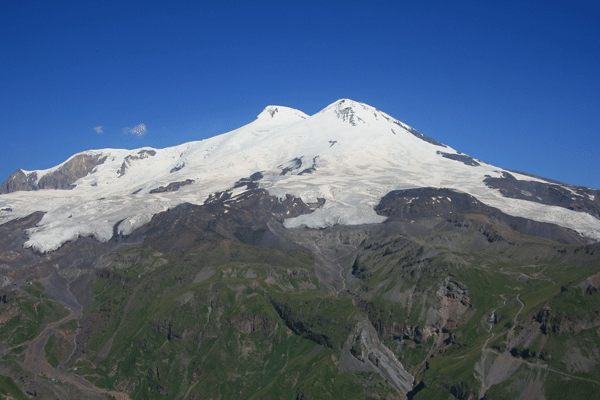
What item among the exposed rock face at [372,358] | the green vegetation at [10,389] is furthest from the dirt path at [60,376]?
the exposed rock face at [372,358]

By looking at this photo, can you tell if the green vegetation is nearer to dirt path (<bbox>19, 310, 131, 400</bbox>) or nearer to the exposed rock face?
dirt path (<bbox>19, 310, 131, 400</bbox>)

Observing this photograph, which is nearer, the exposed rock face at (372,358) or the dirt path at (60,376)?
the exposed rock face at (372,358)

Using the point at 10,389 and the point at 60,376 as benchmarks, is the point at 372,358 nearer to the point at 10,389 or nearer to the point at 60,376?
the point at 60,376

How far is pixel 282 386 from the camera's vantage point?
566 ft

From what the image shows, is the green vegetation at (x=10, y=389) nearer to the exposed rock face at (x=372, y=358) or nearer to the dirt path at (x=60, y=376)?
the dirt path at (x=60, y=376)

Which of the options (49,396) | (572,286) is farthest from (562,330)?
(49,396)

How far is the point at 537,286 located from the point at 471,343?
42060 millimetres

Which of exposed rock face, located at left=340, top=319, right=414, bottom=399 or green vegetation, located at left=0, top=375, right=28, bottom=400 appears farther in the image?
exposed rock face, located at left=340, top=319, right=414, bottom=399

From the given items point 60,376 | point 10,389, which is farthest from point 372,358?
point 10,389

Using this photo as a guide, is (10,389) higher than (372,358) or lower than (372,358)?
lower

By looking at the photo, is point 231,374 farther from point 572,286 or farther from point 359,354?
point 572,286

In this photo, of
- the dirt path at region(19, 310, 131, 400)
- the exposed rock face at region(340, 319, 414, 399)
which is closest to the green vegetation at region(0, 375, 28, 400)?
A: the dirt path at region(19, 310, 131, 400)

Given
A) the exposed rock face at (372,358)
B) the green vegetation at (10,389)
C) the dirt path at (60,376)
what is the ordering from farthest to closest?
the dirt path at (60,376), the exposed rock face at (372,358), the green vegetation at (10,389)

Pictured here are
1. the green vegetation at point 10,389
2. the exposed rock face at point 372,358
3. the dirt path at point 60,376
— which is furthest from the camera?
the dirt path at point 60,376
